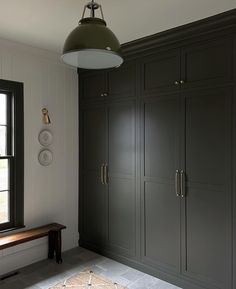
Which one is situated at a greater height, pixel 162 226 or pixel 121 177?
pixel 121 177

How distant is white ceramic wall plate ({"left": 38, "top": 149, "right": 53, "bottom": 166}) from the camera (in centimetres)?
339

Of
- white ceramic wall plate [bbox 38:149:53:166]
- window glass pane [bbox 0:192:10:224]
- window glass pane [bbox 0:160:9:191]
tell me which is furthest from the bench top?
white ceramic wall plate [bbox 38:149:53:166]

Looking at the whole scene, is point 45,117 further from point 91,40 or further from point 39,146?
point 91,40

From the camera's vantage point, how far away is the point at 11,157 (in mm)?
3154

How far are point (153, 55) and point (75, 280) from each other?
2.63 meters

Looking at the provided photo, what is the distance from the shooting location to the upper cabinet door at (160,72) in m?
2.78

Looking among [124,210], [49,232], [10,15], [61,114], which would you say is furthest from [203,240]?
[10,15]

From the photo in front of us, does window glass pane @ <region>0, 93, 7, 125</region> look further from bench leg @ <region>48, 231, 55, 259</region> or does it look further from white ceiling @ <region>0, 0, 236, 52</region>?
bench leg @ <region>48, 231, 55, 259</region>

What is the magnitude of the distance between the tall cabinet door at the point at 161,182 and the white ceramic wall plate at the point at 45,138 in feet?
4.11

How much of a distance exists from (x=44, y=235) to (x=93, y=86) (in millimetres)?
2014

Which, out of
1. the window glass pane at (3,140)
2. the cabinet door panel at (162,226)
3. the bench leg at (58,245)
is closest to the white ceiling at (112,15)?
the window glass pane at (3,140)

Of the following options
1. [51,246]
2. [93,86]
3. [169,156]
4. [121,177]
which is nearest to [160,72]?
[169,156]

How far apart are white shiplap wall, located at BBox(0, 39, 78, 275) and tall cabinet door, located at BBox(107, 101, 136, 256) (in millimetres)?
656

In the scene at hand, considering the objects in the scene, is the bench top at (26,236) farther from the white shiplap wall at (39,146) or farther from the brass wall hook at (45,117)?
the brass wall hook at (45,117)
